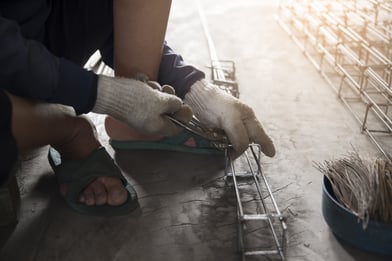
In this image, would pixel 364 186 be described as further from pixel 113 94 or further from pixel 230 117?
pixel 113 94

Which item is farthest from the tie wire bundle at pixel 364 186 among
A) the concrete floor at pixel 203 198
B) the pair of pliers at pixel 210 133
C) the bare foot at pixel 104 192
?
the bare foot at pixel 104 192

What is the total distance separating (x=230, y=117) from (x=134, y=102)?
10.0 inches

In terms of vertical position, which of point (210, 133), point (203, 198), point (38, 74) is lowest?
point (203, 198)

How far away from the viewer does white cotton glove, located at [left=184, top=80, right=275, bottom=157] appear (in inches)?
48.1

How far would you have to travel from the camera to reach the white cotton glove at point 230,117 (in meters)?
1.22

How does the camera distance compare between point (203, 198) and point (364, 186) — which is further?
point (203, 198)

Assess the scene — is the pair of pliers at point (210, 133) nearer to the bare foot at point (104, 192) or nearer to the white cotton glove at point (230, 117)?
the white cotton glove at point (230, 117)

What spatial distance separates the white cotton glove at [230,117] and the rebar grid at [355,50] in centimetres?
41

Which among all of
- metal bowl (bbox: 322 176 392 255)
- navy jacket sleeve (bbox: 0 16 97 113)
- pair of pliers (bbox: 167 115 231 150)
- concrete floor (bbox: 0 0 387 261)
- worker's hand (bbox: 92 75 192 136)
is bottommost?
concrete floor (bbox: 0 0 387 261)

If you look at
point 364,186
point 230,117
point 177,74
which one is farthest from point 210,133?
point 364,186

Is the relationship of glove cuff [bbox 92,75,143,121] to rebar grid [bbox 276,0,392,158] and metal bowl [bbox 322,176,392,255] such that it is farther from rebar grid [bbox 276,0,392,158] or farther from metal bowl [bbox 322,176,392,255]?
rebar grid [bbox 276,0,392,158]

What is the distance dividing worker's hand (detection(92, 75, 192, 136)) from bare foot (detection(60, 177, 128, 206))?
0.61 feet

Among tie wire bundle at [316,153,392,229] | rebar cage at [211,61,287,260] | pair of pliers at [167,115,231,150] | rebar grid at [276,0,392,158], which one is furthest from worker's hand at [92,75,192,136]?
rebar grid at [276,0,392,158]

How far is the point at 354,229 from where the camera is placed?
1.03m
